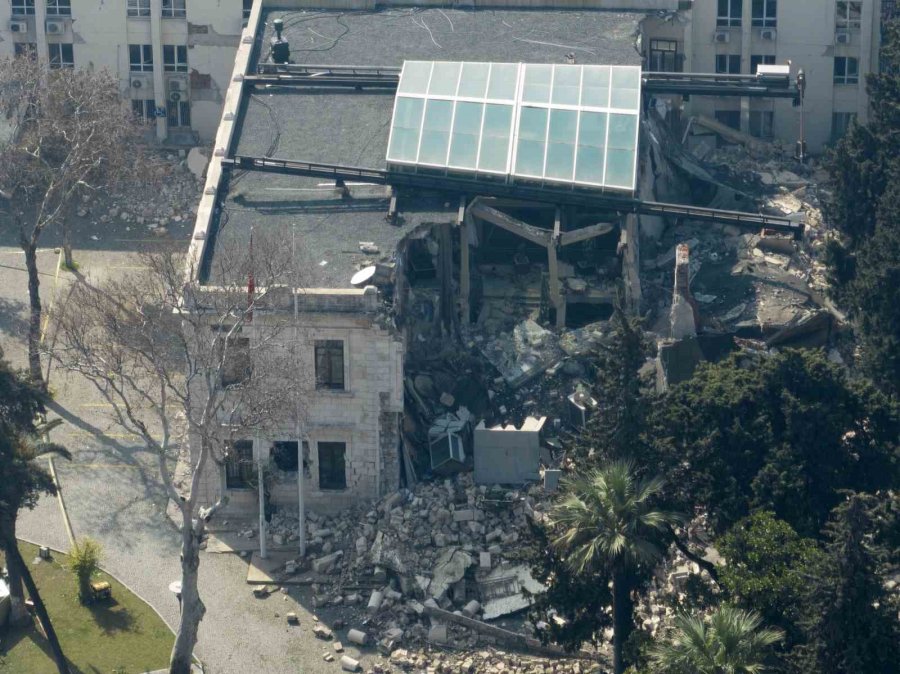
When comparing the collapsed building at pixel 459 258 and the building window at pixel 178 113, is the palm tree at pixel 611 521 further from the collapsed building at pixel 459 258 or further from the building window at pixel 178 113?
the building window at pixel 178 113

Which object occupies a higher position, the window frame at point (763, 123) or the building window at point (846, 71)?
the building window at point (846, 71)

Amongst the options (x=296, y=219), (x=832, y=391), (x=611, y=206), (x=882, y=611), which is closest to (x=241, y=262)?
(x=296, y=219)

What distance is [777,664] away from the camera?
51.0 metres

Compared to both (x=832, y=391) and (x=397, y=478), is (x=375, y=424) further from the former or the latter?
(x=832, y=391)

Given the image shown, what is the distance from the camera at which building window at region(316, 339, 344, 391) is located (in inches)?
2547

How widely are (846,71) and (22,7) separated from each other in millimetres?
34332

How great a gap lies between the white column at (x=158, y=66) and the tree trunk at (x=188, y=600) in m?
34.8

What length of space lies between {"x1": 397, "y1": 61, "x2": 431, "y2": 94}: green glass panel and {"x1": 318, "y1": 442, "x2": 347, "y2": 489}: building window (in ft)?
45.6

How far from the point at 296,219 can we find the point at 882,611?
87.1 ft

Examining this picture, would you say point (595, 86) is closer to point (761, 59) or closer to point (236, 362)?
point (236, 362)

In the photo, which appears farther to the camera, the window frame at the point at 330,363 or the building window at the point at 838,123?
the building window at the point at 838,123

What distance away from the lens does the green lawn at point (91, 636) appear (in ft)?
195

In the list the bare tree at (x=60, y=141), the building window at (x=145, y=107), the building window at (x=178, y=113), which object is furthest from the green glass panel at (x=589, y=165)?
the building window at (x=145, y=107)

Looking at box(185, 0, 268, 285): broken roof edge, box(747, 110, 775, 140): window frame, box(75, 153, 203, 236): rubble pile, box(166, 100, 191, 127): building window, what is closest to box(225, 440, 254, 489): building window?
box(185, 0, 268, 285): broken roof edge
